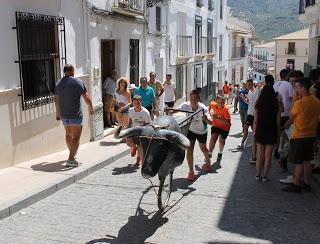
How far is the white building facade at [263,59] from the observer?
7995 centimetres

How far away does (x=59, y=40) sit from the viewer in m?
8.74

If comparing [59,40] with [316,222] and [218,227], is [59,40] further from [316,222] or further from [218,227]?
[316,222]

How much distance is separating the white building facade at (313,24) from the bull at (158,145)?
28.4ft

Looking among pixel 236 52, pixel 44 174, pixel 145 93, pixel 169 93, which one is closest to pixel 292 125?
pixel 145 93

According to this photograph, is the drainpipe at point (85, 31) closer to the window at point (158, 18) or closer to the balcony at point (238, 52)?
the window at point (158, 18)

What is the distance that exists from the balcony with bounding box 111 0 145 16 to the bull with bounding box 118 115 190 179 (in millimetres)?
6800

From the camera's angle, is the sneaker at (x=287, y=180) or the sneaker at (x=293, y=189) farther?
the sneaker at (x=287, y=180)

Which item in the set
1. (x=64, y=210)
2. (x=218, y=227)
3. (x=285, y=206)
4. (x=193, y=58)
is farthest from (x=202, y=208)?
(x=193, y=58)

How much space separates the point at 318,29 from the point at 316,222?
28.3 feet

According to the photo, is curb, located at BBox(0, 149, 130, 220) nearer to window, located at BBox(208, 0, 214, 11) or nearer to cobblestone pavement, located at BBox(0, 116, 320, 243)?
cobblestone pavement, located at BBox(0, 116, 320, 243)

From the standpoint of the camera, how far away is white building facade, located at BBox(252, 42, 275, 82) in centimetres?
7995

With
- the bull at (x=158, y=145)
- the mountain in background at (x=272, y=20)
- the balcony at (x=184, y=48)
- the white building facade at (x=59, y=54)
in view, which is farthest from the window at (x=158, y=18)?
Answer: the mountain in background at (x=272, y=20)

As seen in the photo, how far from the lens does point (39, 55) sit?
26.8 ft

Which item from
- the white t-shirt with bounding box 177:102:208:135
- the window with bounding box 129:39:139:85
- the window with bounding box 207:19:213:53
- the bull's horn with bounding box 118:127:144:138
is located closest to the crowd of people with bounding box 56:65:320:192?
the white t-shirt with bounding box 177:102:208:135
